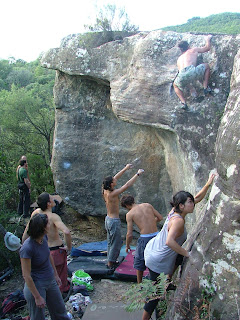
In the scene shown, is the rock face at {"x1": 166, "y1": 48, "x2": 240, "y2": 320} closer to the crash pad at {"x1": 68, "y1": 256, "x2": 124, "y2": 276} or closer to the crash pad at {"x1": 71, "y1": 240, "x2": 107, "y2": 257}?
the crash pad at {"x1": 68, "y1": 256, "x2": 124, "y2": 276}

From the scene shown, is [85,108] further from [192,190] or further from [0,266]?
[0,266]

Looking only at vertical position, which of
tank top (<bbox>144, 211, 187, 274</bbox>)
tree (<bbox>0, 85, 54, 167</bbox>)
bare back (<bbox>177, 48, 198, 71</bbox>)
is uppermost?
bare back (<bbox>177, 48, 198, 71</bbox>)

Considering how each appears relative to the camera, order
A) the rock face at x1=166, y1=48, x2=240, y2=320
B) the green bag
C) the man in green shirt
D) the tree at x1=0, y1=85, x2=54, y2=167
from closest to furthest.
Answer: the rock face at x1=166, y1=48, x2=240, y2=320 < the green bag < the man in green shirt < the tree at x1=0, y1=85, x2=54, y2=167

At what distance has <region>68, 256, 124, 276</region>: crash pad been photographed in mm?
5965

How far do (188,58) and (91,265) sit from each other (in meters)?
4.24

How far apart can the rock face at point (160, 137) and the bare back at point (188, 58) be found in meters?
0.15

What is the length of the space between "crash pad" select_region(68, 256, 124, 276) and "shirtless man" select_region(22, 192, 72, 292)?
70 centimetres

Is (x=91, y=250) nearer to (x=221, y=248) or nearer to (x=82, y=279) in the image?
(x=82, y=279)

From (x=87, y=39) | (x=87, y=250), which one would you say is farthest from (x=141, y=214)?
(x=87, y=39)

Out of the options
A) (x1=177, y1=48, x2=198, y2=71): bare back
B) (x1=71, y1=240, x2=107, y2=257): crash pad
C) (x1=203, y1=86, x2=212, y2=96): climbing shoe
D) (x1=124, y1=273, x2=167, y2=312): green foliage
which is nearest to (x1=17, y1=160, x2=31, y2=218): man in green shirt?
(x1=71, y1=240, x2=107, y2=257): crash pad

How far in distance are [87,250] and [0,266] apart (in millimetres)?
1809

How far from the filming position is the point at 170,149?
23.6 ft

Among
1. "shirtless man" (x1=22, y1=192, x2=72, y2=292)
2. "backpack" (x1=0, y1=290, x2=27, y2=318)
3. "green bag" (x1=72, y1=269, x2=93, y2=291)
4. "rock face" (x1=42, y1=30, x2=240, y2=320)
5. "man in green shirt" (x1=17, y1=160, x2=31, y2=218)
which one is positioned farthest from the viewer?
"man in green shirt" (x1=17, y1=160, x2=31, y2=218)

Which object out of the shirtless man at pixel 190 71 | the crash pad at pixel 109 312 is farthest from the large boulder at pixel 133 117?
the crash pad at pixel 109 312
